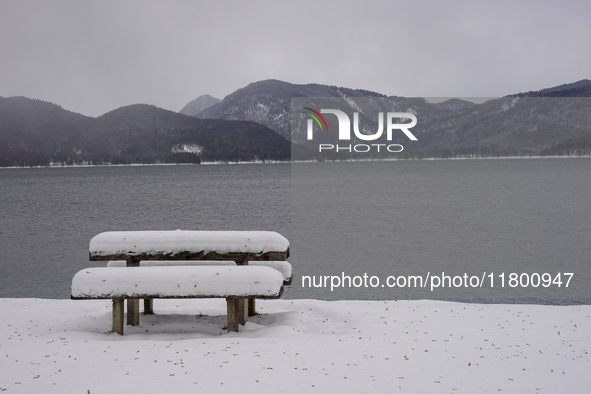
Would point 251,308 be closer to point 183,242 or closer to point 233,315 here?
point 233,315

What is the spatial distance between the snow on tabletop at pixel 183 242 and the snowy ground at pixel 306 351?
1051 millimetres

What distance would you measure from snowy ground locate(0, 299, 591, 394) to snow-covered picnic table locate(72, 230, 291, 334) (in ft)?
1.57

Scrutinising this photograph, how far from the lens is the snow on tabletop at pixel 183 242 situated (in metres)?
6.68

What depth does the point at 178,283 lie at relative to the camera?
609 centimetres

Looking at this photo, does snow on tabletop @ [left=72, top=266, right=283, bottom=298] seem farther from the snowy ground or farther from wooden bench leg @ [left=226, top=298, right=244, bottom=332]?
the snowy ground

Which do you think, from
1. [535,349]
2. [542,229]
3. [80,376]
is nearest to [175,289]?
[80,376]

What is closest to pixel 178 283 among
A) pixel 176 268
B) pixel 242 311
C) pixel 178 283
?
pixel 178 283

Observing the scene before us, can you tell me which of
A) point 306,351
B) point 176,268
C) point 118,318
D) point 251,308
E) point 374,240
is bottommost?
point 374,240

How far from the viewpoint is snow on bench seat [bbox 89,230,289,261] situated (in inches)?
263

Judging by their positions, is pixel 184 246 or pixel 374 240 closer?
pixel 184 246

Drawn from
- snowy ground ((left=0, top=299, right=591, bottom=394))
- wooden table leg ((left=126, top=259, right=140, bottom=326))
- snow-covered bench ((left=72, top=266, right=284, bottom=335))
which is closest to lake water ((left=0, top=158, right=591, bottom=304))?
snowy ground ((left=0, top=299, right=591, bottom=394))

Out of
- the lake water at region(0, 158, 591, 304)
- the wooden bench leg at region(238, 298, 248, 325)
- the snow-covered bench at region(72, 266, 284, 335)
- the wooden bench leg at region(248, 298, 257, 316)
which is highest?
the snow-covered bench at region(72, 266, 284, 335)

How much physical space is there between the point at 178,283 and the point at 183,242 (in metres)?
0.77

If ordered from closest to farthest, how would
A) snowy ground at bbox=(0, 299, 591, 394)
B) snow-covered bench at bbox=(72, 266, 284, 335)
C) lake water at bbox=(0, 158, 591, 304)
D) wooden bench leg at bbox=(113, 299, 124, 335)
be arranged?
snowy ground at bbox=(0, 299, 591, 394), snow-covered bench at bbox=(72, 266, 284, 335), wooden bench leg at bbox=(113, 299, 124, 335), lake water at bbox=(0, 158, 591, 304)
